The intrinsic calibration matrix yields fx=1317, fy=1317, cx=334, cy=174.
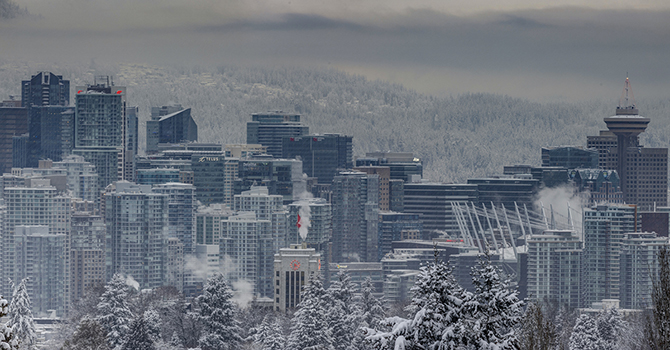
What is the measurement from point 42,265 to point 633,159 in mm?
68298

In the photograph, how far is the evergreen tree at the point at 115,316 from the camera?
38.7m

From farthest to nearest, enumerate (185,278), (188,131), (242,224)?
(188,131) < (242,224) < (185,278)

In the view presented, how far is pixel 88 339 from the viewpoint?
34000mm

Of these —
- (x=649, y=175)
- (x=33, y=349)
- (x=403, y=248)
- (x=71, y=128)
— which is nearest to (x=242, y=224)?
(x=403, y=248)

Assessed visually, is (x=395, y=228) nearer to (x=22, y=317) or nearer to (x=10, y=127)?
(x=10, y=127)

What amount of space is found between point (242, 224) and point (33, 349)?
93454 millimetres

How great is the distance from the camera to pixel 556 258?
108m

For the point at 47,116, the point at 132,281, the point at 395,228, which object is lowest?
the point at 132,281

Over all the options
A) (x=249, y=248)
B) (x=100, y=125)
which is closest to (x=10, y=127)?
(x=100, y=125)

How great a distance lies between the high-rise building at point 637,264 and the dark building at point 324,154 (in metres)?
49.8

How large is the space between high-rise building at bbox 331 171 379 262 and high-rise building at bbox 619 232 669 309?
3016 cm

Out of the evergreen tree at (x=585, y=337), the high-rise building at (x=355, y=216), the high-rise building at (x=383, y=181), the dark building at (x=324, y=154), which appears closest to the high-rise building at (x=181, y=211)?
the high-rise building at (x=355, y=216)

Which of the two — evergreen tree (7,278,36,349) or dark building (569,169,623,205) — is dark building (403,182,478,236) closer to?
dark building (569,169,623,205)

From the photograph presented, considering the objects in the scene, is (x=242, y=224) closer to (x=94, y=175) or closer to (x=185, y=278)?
(x=185, y=278)
